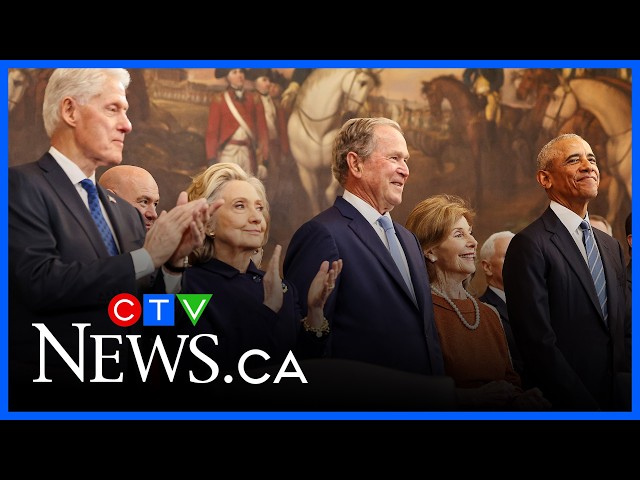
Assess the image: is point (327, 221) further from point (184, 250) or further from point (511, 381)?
point (511, 381)

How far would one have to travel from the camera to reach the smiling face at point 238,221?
6680 mm

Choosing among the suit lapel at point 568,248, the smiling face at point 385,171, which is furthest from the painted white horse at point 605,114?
the smiling face at point 385,171

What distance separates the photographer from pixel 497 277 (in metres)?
6.94

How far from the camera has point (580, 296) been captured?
22.5 feet

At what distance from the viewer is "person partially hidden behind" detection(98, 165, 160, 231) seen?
6746 mm

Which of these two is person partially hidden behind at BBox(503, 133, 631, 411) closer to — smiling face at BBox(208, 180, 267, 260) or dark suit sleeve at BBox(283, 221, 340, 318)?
dark suit sleeve at BBox(283, 221, 340, 318)

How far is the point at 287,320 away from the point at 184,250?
29.6 inches

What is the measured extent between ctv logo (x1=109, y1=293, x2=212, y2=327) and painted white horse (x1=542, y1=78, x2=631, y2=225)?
7.97 feet

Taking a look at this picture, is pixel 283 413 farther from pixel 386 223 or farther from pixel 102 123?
pixel 102 123

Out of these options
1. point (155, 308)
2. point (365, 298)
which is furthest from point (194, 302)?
point (365, 298)

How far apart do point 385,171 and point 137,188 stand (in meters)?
1.53

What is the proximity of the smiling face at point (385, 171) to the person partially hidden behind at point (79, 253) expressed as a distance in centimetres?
99

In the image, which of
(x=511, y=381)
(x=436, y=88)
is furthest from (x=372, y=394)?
(x=436, y=88)

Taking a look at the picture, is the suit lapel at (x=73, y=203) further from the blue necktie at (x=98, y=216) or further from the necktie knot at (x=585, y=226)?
the necktie knot at (x=585, y=226)
